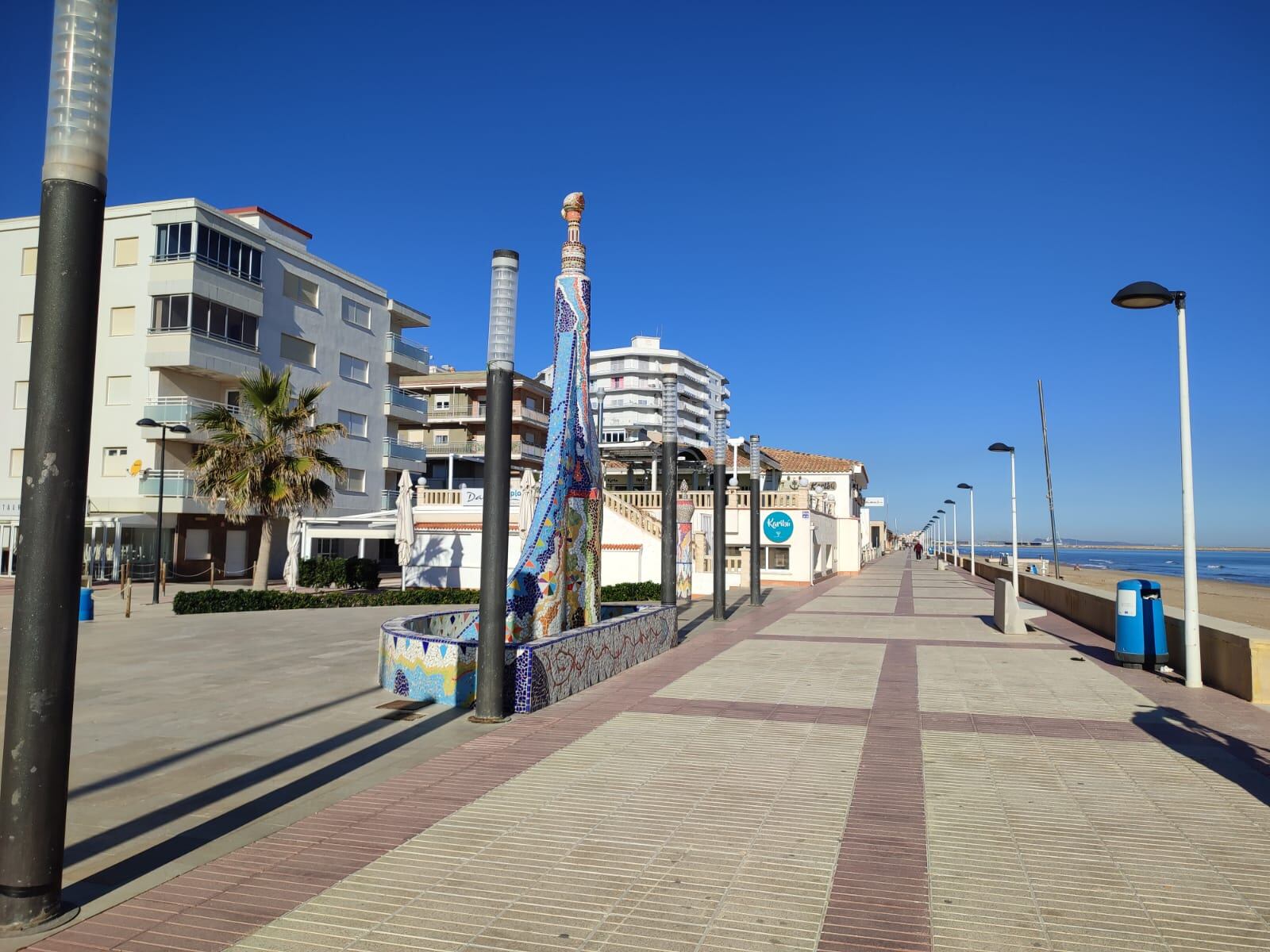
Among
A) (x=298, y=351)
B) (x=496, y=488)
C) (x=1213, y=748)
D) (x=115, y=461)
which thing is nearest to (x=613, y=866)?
(x=496, y=488)

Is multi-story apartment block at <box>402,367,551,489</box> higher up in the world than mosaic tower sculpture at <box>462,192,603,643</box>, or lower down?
higher up

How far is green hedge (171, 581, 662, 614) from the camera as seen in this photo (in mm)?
20656

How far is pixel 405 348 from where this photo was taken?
47.0 m

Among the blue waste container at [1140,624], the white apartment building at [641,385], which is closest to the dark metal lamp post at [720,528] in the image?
the blue waste container at [1140,624]

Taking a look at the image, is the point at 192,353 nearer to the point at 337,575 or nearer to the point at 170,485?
the point at 170,485

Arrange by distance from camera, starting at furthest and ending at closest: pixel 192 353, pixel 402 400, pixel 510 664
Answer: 1. pixel 402 400
2. pixel 192 353
3. pixel 510 664

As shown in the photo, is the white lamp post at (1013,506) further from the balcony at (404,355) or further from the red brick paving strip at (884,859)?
the balcony at (404,355)

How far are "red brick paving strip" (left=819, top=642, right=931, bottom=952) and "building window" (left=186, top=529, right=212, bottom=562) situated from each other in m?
32.3

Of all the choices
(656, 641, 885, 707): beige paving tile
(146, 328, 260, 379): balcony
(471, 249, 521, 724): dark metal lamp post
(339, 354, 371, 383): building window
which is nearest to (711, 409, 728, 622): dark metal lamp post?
(656, 641, 885, 707): beige paving tile

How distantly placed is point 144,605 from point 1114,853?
23465 millimetres

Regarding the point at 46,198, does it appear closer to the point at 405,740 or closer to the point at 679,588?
the point at 405,740

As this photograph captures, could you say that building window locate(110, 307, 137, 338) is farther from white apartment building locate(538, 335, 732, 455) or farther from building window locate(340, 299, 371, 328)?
white apartment building locate(538, 335, 732, 455)

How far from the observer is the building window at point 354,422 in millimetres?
42406

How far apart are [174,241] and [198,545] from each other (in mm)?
11649
